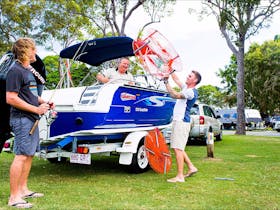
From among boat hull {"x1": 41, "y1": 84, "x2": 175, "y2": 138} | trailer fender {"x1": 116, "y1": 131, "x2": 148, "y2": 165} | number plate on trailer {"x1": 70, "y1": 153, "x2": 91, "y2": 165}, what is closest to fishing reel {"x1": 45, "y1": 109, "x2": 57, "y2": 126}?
boat hull {"x1": 41, "y1": 84, "x2": 175, "y2": 138}

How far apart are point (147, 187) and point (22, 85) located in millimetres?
2575

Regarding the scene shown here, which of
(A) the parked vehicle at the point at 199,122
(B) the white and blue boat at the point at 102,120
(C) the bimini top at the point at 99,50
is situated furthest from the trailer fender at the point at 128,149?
(A) the parked vehicle at the point at 199,122

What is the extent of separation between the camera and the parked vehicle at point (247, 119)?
133 feet

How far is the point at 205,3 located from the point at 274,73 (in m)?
22.2

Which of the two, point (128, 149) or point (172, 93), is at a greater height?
point (172, 93)

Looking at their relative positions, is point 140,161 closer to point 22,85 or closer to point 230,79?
point 22,85

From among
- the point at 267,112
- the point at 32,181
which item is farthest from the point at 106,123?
the point at 267,112

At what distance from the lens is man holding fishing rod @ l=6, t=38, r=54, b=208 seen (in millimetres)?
4277

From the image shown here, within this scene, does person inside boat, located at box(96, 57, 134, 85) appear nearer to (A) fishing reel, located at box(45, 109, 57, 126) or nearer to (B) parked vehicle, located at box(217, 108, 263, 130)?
(A) fishing reel, located at box(45, 109, 57, 126)

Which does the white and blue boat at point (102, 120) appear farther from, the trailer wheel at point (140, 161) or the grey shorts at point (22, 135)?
the grey shorts at point (22, 135)

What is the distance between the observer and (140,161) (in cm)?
697

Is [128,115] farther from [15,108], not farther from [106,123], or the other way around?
[15,108]

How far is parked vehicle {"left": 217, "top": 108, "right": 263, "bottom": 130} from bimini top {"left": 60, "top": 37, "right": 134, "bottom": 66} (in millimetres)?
34476

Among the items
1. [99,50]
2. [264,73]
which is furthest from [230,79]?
[99,50]
